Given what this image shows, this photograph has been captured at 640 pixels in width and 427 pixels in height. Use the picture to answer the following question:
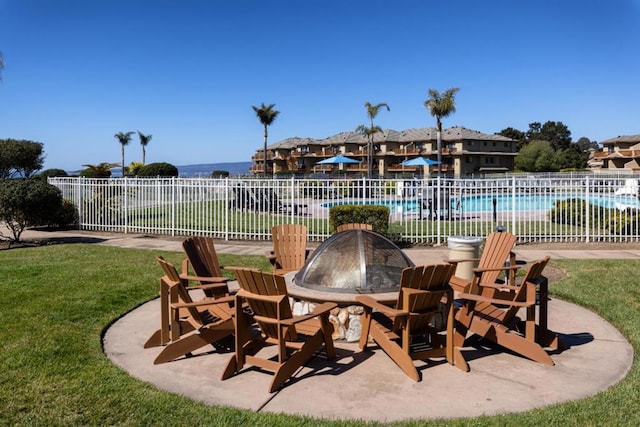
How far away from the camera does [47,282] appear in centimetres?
858

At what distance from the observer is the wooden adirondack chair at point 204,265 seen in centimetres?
582

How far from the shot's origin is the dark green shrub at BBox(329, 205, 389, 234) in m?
13.9

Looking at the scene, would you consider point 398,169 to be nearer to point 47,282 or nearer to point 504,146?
point 504,146

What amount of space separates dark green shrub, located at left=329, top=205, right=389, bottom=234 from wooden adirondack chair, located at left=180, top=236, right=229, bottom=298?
301 inches

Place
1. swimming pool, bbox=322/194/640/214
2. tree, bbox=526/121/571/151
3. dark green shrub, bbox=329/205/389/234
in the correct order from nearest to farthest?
dark green shrub, bbox=329/205/389/234
swimming pool, bbox=322/194/640/214
tree, bbox=526/121/571/151

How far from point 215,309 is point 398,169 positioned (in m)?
69.3

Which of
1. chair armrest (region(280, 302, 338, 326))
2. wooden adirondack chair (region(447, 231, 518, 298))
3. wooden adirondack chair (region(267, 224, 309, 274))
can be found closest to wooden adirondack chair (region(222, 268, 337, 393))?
chair armrest (region(280, 302, 338, 326))

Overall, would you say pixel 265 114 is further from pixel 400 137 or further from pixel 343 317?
pixel 343 317

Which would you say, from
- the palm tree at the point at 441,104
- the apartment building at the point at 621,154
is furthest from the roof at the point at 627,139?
the palm tree at the point at 441,104

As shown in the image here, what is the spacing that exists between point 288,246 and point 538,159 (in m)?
68.5

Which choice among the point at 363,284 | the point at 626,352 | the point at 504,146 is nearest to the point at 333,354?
the point at 363,284

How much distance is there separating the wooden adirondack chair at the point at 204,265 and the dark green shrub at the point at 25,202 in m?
9.92

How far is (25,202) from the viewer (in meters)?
13.8

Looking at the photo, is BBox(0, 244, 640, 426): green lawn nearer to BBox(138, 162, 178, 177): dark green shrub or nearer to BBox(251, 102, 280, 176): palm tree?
BBox(138, 162, 178, 177): dark green shrub
